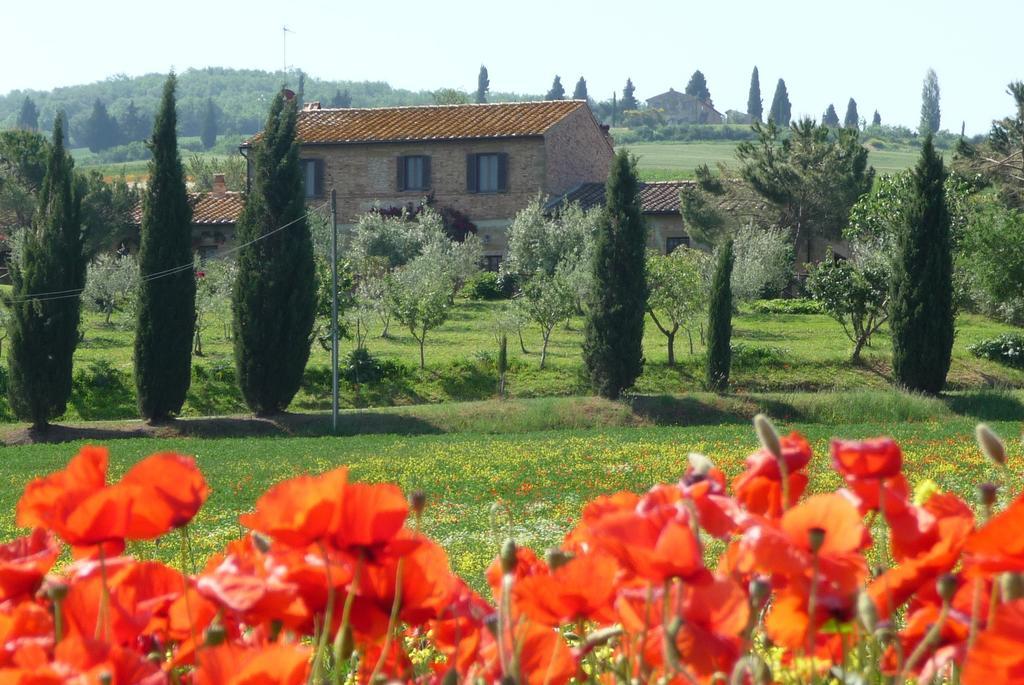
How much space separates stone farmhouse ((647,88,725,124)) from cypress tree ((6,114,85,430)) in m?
140

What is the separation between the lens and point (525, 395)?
86.3 ft

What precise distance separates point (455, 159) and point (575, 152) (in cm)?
442

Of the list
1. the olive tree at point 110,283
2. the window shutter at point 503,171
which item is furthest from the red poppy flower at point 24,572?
the window shutter at point 503,171

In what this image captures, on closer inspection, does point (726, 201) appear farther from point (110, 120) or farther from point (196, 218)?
point (110, 120)

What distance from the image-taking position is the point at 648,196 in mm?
44875

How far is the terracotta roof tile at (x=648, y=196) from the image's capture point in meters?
42.0

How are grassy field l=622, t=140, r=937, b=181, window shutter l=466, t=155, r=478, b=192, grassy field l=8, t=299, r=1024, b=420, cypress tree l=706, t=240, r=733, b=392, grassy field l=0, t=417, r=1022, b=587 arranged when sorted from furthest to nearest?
1. grassy field l=622, t=140, r=937, b=181
2. window shutter l=466, t=155, r=478, b=192
3. grassy field l=8, t=299, r=1024, b=420
4. cypress tree l=706, t=240, r=733, b=392
5. grassy field l=0, t=417, r=1022, b=587

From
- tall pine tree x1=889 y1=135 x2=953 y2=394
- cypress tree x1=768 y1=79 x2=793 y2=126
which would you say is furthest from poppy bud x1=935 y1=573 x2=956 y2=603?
cypress tree x1=768 y1=79 x2=793 y2=126

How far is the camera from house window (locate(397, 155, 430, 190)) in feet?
143

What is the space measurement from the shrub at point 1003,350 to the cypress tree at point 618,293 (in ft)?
28.6

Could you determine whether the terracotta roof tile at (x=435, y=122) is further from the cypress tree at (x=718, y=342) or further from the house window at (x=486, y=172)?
the cypress tree at (x=718, y=342)

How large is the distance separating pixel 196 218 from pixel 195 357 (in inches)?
634

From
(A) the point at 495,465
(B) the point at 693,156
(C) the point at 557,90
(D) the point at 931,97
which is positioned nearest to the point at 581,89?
(C) the point at 557,90

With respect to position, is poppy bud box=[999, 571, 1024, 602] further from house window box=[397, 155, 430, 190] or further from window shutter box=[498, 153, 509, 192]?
house window box=[397, 155, 430, 190]
